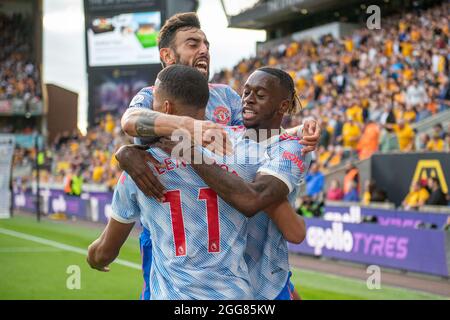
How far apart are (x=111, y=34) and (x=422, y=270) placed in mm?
26146

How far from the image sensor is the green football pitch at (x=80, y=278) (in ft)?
33.2

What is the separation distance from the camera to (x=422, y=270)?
11.9 metres

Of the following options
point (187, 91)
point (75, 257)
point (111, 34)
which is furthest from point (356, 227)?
point (111, 34)

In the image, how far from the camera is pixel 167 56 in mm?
4285

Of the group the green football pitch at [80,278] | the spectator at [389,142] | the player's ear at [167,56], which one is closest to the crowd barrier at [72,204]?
the green football pitch at [80,278]

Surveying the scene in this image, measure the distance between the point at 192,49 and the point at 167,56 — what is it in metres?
0.17

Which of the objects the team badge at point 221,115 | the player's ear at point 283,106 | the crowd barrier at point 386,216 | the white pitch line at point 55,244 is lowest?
the white pitch line at point 55,244

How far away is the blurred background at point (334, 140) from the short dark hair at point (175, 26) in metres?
5.54

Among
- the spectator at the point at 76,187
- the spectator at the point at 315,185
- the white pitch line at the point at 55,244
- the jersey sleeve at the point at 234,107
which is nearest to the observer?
the jersey sleeve at the point at 234,107

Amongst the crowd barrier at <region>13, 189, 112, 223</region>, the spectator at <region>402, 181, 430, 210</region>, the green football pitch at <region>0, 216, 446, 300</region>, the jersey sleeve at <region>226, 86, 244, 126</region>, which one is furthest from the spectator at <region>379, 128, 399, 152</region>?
the jersey sleeve at <region>226, 86, 244, 126</region>

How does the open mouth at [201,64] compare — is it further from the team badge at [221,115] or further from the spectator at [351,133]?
the spectator at [351,133]

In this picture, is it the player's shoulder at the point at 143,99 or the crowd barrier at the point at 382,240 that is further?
the crowd barrier at the point at 382,240

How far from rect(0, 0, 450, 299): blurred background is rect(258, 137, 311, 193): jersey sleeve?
21.3 ft

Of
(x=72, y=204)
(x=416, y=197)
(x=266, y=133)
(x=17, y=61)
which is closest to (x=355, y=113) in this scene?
(x=416, y=197)
